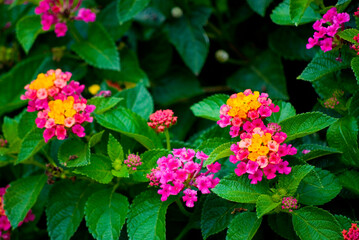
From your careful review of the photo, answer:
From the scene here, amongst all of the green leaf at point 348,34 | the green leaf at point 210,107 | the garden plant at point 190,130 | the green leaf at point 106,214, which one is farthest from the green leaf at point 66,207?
the green leaf at point 348,34

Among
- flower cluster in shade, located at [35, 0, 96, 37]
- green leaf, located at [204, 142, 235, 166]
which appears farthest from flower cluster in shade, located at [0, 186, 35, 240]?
green leaf, located at [204, 142, 235, 166]

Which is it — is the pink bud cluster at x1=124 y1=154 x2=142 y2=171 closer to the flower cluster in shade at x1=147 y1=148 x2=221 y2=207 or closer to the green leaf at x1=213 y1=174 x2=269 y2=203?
the flower cluster in shade at x1=147 y1=148 x2=221 y2=207

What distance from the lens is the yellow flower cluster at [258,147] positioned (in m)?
1.13

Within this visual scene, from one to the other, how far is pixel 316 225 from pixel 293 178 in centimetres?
13

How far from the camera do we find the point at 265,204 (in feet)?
3.76

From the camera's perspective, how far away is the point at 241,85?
2.09m

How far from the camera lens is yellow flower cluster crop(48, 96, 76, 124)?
1311 mm

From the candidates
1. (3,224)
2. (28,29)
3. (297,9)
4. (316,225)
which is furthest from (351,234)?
(28,29)

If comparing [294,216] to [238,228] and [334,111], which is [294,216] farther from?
[334,111]

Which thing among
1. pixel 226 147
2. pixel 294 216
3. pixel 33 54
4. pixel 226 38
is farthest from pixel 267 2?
pixel 33 54

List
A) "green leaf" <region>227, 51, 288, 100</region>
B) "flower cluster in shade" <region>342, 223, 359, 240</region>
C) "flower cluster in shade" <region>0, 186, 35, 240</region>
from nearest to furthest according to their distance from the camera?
"flower cluster in shade" <region>342, 223, 359, 240</region>
"flower cluster in shade" <region>0, 186, 35, 240</region>
"green leaf" <region>227, 51, 288, 100</region>

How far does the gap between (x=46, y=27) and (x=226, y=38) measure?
827 millimetres

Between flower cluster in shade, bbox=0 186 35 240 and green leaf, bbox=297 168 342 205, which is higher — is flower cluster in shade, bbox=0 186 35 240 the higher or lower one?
the lower one

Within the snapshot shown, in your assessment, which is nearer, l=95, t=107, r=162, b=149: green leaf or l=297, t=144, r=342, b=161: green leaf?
l=297, t=144, r=342, b=161: green leaf
